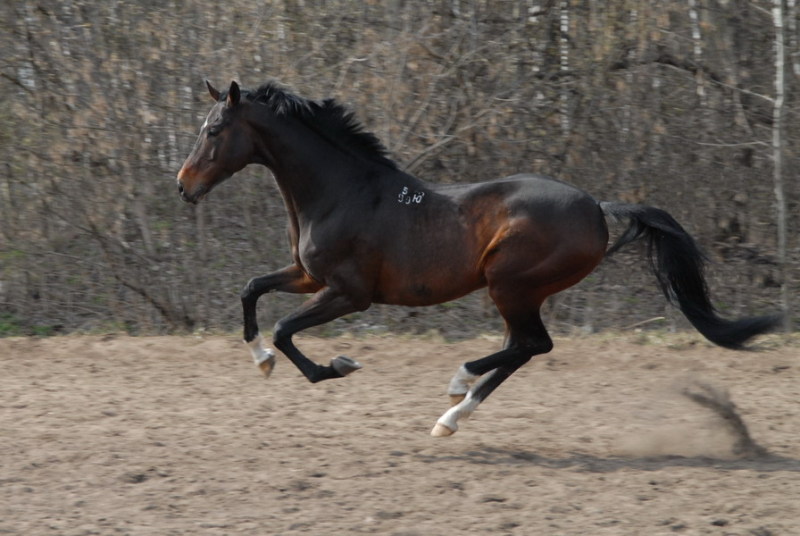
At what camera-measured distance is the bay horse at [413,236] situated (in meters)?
6.09

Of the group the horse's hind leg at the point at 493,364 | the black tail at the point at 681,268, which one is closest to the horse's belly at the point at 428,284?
the horse's hind leg at the point at 493,364

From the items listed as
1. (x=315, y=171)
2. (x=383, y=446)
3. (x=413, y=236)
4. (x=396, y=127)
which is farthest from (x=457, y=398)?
(x=396, y=127)

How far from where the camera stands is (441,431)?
617cm

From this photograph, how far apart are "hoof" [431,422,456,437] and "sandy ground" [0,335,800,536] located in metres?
0.05

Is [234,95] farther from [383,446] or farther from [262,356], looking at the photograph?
[383,446]

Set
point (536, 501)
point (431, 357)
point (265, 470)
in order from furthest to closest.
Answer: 1. point (431, 357)
2. point (265, 470)
3. point (536, 501)

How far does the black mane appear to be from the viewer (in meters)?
6.58

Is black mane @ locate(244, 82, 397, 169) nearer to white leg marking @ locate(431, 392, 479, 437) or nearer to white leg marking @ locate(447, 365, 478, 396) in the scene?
white leg marking @ locate(447, 365, 478, 396)

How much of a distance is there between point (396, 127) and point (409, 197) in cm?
434

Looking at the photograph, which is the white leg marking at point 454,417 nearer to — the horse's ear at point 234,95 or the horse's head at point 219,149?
the horse's head at point 219,149

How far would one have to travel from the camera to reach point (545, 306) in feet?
35.8

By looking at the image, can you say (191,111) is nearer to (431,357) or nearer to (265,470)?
(431,357)

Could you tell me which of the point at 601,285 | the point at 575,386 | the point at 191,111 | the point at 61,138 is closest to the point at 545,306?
the point at 601,285

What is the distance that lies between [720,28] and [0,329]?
801cm
